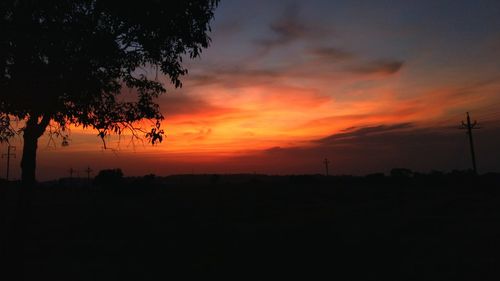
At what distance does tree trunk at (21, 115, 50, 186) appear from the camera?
1379 cm

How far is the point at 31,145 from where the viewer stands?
13977mm

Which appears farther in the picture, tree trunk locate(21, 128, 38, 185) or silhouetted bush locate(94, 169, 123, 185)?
silhouetted bush locate(94, 169, 123, 185)

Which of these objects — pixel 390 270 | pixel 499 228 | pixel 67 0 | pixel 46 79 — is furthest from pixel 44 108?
pixel 499 228

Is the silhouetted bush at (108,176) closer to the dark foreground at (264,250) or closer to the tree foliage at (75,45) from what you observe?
the dark foreground at (264,250)

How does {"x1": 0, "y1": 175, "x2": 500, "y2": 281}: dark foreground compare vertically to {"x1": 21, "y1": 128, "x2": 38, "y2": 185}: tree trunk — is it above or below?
below

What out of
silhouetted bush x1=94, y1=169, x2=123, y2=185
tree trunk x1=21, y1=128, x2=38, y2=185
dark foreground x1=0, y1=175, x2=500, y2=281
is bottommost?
dark foreground x1=0, y1=175, x2=500, y2=281

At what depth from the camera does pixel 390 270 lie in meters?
14.9

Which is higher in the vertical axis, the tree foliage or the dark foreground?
the tree foliage

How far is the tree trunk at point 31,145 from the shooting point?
45.2 ft

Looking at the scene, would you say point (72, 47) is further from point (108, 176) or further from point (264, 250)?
point (108, 176)

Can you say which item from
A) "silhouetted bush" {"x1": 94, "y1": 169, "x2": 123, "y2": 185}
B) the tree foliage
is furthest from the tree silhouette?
"silhouetted bush" {"x1": 94, "y1": 169, "x2": 123, "y2": 185}

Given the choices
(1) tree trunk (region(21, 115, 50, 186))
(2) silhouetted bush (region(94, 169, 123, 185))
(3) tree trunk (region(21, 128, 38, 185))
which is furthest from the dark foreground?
(2) silhouetted bush (region(94, 169, 123, 185))

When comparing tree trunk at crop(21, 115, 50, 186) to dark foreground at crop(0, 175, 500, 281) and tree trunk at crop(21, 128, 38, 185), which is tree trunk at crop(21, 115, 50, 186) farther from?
dark foreground at crop(0, 175, 500, 281)

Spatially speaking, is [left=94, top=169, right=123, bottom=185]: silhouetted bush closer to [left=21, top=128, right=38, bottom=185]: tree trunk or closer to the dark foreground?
the dark foreground
